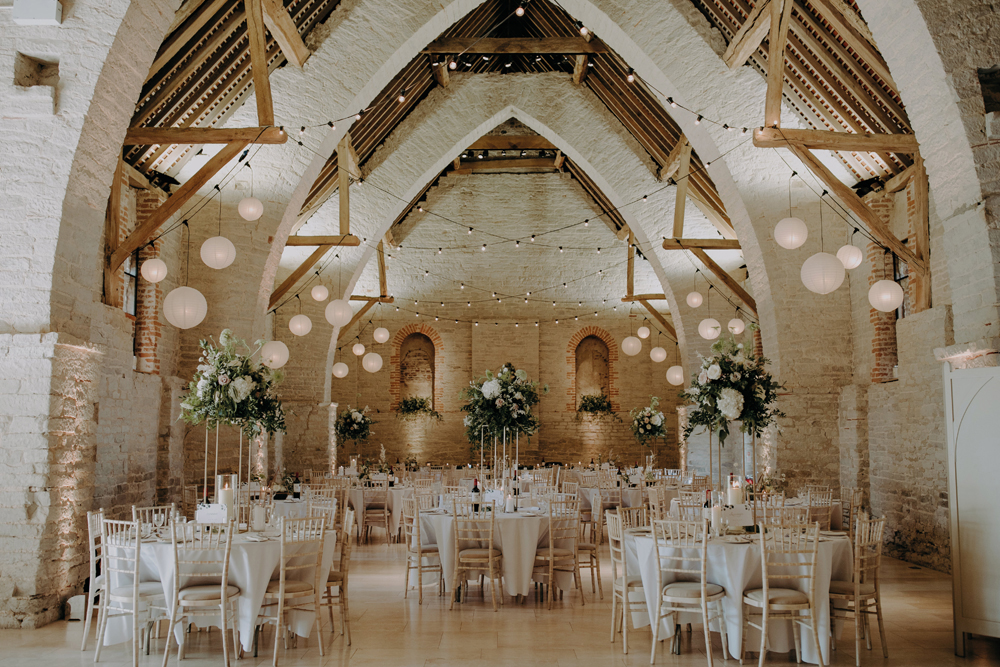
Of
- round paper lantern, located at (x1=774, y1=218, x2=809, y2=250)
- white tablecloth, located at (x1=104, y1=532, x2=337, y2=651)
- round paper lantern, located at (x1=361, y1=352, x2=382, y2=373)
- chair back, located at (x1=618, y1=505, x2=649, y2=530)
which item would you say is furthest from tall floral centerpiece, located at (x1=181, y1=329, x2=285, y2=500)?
round paper lantern, located at (x1=361, y1=352, x2=382, y2=373)

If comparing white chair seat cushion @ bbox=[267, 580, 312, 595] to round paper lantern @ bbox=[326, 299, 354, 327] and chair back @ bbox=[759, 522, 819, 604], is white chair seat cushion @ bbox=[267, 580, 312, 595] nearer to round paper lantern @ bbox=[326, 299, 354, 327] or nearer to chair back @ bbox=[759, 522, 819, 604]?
chair back @ bbox=[759, 522, 819, 604]

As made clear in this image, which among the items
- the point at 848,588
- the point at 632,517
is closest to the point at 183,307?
the point at 632,517

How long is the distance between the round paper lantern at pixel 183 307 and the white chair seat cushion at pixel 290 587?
9.48ft

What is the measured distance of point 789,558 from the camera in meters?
4.68

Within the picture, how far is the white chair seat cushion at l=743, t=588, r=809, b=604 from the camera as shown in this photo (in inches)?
176

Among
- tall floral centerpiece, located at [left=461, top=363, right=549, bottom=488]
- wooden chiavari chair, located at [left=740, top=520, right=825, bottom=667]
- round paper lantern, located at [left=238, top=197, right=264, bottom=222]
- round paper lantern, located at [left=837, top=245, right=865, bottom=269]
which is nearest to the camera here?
wooden chiavari chair, located at [left=740, top=520, right=825, bottom=667]

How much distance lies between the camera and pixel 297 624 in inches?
195

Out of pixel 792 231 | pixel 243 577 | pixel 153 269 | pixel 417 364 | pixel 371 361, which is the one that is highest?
pixel 792 231

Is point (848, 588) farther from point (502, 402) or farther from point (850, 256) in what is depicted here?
point (502, 402)

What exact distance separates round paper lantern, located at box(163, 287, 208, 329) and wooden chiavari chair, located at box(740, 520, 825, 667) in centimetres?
506

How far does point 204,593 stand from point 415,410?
12.6 meters

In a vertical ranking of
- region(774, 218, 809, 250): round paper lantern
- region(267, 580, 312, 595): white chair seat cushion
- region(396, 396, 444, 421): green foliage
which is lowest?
region(267, 580, 312, 595): white chair seat cushion

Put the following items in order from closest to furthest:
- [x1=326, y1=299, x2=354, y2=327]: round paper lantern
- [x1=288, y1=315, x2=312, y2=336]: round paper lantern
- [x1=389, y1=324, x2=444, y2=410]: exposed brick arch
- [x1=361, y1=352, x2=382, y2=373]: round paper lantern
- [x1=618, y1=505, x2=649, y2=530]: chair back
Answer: [x1=618, y1=505, x2=649, y2=530]: chair back
[x1=326, y1=299, x2=354, y2=327]: round paper lantern
[x1=288, y1=315, x2=312, y2=336]: round paper lantern
[x1=361, y1=352, x2=382, y2=373]: round paper lantern
[x1=389, y1=324, x2=444, y2=410]: exposed brick arch

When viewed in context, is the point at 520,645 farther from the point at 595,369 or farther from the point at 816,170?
the point at 595,369
